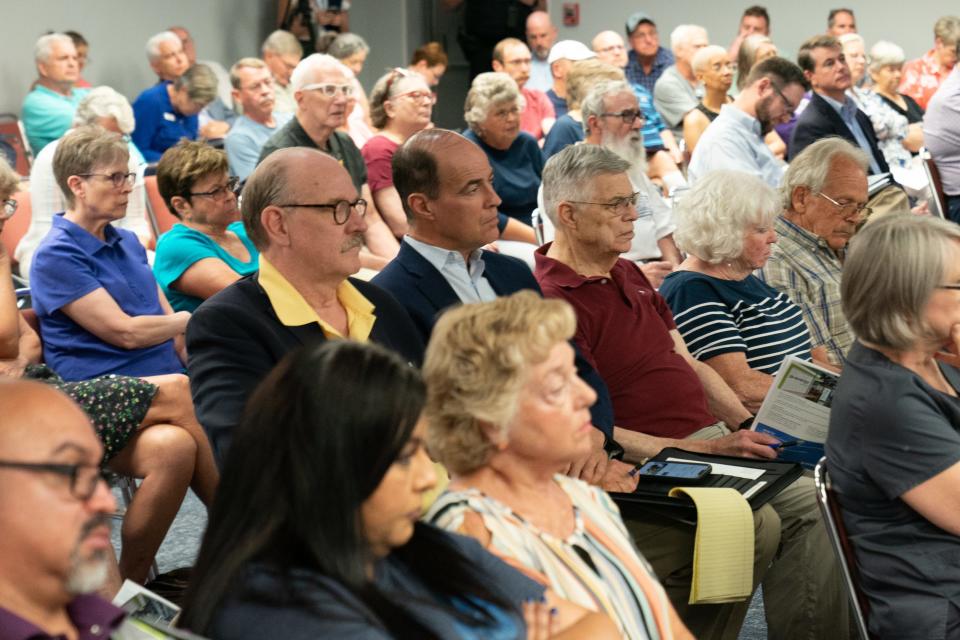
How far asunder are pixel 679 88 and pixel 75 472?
26.7 ft

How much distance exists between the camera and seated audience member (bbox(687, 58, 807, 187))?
565cm

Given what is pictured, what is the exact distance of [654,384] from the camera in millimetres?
3168

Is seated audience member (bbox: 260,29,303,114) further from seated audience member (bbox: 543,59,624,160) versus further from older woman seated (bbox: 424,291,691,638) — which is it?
older woman seated (bbox: 424,291,691,638)

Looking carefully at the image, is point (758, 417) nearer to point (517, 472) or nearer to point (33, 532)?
point (517, 472)

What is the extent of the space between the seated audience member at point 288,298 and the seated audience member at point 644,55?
8.05m

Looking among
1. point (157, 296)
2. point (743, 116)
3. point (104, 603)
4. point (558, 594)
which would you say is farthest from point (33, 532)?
point (743, 116)

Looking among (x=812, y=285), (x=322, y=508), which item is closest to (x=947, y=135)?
(x=812, y=285)

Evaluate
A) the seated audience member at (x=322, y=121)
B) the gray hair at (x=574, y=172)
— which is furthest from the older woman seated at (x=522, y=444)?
the seated audience member at (x=322, y=121)

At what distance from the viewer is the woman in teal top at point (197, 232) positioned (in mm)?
3775

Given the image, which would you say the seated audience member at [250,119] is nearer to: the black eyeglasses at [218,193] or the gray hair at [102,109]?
the gray hair at [102,109]

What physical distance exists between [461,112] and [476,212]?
30.1 ft

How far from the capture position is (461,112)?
1219cm

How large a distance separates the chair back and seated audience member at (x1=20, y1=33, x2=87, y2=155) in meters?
5.98

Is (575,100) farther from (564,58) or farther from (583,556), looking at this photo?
(583,556)
